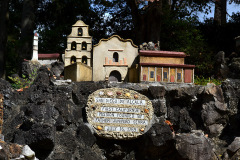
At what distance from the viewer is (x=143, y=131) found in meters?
8.65

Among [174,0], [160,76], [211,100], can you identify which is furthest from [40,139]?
[174,0]

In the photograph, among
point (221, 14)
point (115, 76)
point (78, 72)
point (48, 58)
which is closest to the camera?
point (78, 72)

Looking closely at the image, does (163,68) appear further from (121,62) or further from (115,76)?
(115,76)

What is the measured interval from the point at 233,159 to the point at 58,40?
9.47 metres

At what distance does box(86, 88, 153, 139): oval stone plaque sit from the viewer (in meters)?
8.53

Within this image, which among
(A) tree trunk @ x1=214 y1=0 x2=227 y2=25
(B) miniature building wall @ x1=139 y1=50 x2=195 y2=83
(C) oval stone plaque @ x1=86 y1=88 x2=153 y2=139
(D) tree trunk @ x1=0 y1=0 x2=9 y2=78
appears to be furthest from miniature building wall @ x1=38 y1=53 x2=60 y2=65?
(A) tree trunk @ x1=214 y1=0 x2=227 y2=25

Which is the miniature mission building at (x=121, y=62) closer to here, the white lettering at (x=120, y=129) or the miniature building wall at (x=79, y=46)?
the miniature building wall at (x=79, y=46)

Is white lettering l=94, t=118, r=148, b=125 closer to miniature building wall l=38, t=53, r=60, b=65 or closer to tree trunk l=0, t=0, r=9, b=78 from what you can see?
miniature building wall l=38, t=53, r=60, b=65

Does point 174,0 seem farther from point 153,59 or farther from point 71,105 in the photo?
point 71,105

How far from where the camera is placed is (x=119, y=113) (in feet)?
28.6

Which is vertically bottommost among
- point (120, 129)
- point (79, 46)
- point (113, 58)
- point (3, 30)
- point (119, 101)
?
point (120, 129)

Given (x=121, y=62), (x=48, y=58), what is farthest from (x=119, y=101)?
(x=48, y=58)

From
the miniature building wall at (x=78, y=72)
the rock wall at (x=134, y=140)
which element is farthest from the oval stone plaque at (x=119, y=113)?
the miniature building wall at (x=78, y=72)

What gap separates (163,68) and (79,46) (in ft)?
8.62
